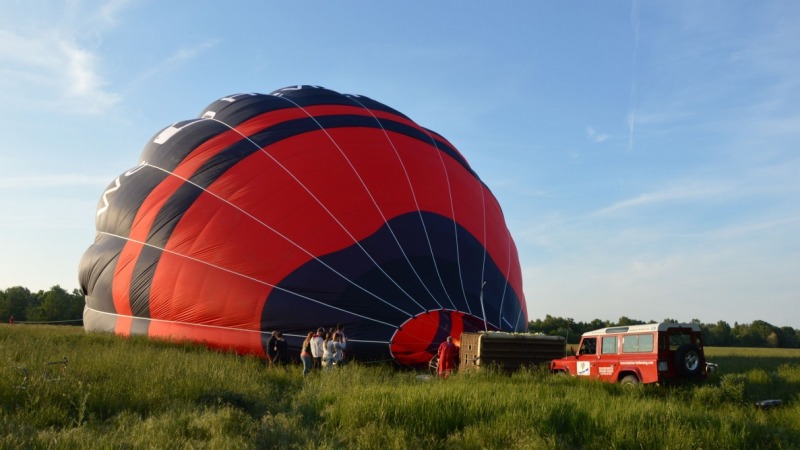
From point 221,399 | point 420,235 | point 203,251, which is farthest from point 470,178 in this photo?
point 221,399

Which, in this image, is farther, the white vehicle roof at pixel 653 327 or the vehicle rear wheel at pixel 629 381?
the white vehicle roof at pixel 653 327

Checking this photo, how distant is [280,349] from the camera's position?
1100 cm

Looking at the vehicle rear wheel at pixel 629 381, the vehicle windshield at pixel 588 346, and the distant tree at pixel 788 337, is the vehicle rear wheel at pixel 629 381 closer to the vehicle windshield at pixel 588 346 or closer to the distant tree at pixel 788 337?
the vehicle windshield at pixel 588 346

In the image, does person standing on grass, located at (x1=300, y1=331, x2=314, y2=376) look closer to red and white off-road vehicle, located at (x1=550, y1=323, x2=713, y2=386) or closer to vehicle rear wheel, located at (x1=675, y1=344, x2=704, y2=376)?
red and white off-road vehicle, located at (x1=550, y1=323, x2=713, y2=386)

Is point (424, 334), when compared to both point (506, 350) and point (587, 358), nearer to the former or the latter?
point (506, 350)

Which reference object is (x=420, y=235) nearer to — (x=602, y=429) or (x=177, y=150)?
(x=177, y=150)

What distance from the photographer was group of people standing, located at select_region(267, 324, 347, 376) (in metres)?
10.5

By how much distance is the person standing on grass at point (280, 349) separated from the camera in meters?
11.0

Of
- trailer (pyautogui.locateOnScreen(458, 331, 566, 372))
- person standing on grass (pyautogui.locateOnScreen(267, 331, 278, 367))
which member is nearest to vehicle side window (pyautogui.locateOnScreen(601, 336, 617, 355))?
trailer (pyautogui.locateOnScreen(458, 331, 566, 372))

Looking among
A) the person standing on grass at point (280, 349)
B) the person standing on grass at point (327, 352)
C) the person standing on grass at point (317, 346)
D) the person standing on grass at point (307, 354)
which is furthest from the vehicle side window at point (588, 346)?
the person standing on grass at point (280, 349)

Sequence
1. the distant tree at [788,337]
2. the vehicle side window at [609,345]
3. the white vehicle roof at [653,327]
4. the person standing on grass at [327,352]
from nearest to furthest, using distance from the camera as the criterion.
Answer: the white vehicle roof at [653,327]
the person standing on grass at [327,352]
the vehicle side window at [609,345]
the distant tree at [788,337]

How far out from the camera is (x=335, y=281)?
11.2 meters

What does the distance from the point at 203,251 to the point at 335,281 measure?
2.53 metres

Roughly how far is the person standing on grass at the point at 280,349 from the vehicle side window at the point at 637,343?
5.63 m
